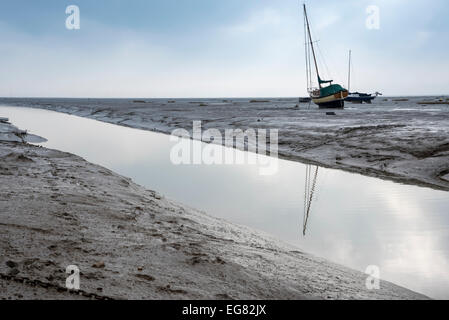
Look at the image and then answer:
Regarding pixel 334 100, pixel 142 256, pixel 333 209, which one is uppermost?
pixel 334 100

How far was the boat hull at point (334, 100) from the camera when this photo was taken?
4381 centimetres

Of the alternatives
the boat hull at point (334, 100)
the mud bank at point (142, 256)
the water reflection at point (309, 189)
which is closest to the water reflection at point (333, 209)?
the water reflection at point (309, 189)

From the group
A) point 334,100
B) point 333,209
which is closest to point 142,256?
point 333,209

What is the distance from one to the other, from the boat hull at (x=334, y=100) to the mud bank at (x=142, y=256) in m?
41.1

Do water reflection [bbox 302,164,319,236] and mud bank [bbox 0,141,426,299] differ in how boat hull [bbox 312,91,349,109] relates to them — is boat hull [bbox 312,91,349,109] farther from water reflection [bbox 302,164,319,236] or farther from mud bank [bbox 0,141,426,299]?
mud bank [bbox 0,141,426,299]

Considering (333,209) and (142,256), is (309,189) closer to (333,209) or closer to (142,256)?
(333,209)

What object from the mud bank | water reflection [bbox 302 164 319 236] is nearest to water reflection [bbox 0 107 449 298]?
water reflection [bbox 302 164 319 236]

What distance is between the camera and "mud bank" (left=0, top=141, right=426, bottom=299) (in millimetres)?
3250

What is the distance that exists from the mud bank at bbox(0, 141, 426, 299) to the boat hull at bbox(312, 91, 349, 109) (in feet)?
135

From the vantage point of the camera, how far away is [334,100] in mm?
44281

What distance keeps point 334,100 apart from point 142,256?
4371 cm

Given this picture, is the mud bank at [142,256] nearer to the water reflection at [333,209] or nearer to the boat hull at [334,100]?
the water reflection at [333,209]
